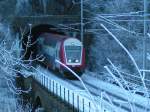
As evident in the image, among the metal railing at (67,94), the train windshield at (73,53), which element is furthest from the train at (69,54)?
the metal railing at (67,94)

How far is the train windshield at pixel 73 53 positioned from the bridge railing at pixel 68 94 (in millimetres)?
1589

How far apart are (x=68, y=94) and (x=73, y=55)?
547cm

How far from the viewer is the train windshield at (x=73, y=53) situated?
2628cm

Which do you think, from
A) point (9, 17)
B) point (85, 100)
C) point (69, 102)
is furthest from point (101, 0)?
point (85, 100)

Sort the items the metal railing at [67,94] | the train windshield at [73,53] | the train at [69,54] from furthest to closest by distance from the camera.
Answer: the train windshield at [73,53], the train at [69,54], the metal railing at [67,94]

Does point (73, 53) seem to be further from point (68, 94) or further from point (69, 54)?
point (68, 94)

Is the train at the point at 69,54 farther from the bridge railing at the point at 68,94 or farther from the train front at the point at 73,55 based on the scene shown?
the bridge railing at the point at 68,94

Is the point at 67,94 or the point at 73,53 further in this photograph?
the point at 73,53

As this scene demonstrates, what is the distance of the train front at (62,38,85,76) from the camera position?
85.7 feet

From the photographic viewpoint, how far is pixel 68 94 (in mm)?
21359

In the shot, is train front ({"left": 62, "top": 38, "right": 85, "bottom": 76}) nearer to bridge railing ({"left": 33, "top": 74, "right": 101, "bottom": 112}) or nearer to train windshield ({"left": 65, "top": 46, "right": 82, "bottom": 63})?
train windshield ({"left": 65, "top": 46, "right": 82, "bottom": 63})

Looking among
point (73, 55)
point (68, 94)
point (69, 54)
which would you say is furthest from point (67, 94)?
point (73, 55)

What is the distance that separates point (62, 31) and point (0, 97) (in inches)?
527

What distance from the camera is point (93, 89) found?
74.6 ft
